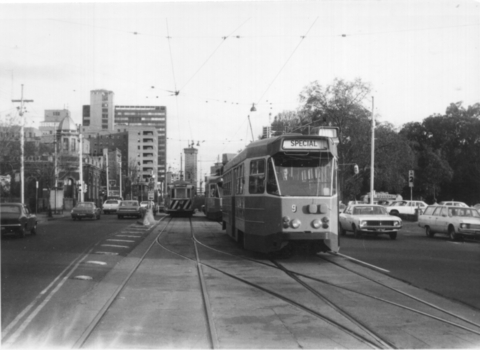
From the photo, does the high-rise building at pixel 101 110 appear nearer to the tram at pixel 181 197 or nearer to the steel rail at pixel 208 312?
the tram at pixel 181 197

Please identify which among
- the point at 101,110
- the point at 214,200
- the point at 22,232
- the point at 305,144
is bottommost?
the point at 22,232

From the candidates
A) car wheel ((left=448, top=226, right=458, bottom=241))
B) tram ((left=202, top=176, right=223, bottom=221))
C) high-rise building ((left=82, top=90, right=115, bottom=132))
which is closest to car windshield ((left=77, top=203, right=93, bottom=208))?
tram ((left=202, top=176, right=223, bottom=221))

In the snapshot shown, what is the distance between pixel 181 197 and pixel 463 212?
27.5m

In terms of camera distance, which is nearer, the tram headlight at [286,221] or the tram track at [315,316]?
the tram track at [315,316]

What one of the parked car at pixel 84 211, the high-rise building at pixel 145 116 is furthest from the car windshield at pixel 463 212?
the high-rise building at pixel 145 116

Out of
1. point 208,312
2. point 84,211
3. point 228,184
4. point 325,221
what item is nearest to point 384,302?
point 208,312

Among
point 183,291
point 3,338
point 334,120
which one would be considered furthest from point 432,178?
point 3,338

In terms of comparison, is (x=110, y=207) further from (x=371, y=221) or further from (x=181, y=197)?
(x=371, y=221)

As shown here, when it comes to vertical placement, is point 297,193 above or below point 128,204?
above

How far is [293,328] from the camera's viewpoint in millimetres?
7195

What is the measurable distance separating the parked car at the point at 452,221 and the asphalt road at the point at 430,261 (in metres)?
0.58

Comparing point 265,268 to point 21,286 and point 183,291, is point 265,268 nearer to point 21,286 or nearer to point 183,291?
point 183,291

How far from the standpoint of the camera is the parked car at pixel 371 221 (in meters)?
23.0

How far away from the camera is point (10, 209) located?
22.1m
